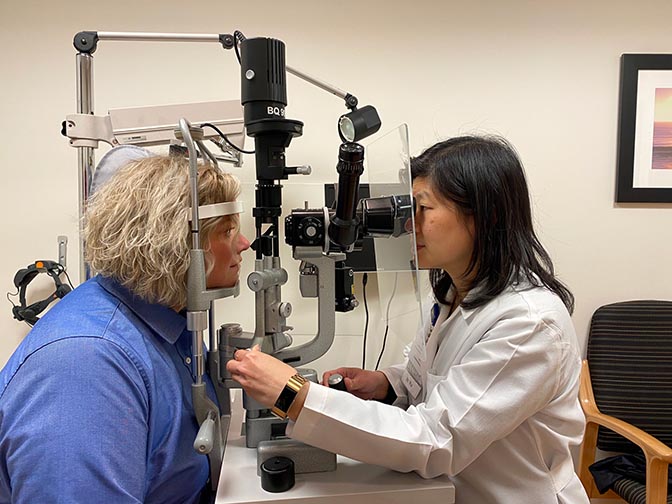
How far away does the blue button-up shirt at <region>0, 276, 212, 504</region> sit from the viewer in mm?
679

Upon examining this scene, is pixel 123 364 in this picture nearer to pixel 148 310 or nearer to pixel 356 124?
pixel 148 310

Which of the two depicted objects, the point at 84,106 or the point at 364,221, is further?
the point at 84,106

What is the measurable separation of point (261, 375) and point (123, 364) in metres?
0.22

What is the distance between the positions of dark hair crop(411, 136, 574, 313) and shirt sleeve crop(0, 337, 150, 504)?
691 millimetres

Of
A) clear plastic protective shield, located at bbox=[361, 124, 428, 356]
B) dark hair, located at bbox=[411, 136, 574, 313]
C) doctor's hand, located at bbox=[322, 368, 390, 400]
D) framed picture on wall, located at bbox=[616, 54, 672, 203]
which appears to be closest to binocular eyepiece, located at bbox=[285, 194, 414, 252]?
clear plastic protective shield, located at bbox=[361, 124, 428, 356]

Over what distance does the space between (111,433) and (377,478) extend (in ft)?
1.49

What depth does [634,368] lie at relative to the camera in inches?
71.6

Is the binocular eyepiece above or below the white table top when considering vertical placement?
above

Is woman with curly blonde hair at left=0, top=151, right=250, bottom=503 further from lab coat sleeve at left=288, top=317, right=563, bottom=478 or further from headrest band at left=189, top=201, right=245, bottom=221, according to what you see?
lab coat sleeve at left=288, top=317, right=563, bottom=478

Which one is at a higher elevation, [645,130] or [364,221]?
[645,130]

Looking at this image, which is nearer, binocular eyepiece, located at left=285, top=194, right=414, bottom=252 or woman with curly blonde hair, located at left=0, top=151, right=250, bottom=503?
woman with curly blonde hair, located at left=0, top=151, right=250, bottom=503

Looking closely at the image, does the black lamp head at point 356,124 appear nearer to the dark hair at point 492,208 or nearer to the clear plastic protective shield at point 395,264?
the clear plastic protective shield at point 395,264

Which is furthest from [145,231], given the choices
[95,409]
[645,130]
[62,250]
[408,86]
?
[645,130]

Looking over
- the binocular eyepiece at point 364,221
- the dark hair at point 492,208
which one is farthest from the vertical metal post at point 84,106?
the dark hair at point 492,208
